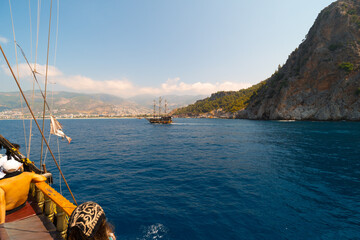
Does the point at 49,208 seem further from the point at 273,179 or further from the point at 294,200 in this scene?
the point at 273,179

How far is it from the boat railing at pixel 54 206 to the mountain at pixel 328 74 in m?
89.0

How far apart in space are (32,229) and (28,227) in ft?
0.46

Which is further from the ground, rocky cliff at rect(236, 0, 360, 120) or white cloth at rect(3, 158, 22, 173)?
Answer: rocky cliff at rect(236, 0, 360, 120)

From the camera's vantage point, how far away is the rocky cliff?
62.4m

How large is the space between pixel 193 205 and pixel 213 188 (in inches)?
94.7

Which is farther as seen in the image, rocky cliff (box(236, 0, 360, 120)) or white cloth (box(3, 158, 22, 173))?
A: rocky cliff (box(236, 0, 360, 120))

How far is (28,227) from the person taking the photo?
368cm

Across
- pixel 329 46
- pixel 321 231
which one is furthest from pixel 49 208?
pixel 329 46

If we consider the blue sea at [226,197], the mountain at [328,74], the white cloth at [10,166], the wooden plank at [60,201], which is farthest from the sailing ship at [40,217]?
the mountain at [328,74]

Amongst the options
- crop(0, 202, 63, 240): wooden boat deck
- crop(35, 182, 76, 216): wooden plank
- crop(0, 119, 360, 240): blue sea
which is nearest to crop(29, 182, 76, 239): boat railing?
crop(35, 182, 76, 216): wooden plank

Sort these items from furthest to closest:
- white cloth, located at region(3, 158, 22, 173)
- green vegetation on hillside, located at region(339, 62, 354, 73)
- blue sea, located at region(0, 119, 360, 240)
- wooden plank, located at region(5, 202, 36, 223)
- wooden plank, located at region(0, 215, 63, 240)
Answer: green vegetation on hillside, located at region(339, 62, 354, 73)
blue sea, located at region(0, 119, 360, 240)
wooden plank, located at region(5, 202, 36, 223)
white cloth, located at region(3, 158, 22, 173)
wooden plank, located at region(0, 215, 63, 240)

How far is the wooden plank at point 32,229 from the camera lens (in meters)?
3.34

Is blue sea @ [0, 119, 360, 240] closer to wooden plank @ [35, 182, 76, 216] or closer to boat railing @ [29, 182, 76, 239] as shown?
boat railing @ [29, 182, 76, 239]

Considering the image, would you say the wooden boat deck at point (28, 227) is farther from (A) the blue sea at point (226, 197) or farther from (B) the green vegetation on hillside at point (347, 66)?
(B) the green vegetation on hillside at point (347, 66)
